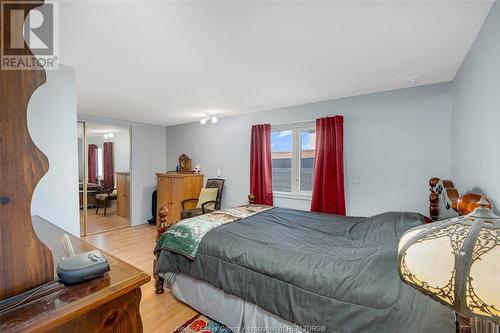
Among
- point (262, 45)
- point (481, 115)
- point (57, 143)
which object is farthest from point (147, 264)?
point (481, 115)

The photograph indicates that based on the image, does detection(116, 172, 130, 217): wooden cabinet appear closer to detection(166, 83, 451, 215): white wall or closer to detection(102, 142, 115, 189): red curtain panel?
detection(102, 142, 115, 189): red curtain panel

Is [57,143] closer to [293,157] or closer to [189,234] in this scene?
[189,234]

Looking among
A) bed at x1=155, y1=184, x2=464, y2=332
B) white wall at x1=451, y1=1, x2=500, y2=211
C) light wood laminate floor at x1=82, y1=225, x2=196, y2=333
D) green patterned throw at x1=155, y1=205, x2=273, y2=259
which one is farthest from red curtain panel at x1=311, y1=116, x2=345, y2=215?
light wood laminate floor at x1=82, y1=225, x2=196, y2=333

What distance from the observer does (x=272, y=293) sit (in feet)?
5.19

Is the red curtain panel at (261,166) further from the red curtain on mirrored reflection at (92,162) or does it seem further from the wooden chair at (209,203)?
the red curtain on mirrored reflection at (92,162)

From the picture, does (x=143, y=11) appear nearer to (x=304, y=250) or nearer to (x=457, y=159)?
(x=304, y=250)

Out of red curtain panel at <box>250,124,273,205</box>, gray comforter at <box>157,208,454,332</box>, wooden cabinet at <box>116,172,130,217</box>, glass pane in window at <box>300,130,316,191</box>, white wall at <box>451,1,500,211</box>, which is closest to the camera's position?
gray comforter at <box>157,208,454,332</box>

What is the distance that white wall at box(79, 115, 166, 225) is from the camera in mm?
4969

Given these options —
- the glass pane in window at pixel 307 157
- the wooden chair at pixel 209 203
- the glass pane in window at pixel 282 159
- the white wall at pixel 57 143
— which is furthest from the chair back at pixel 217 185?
the white wall at pixel 57 143

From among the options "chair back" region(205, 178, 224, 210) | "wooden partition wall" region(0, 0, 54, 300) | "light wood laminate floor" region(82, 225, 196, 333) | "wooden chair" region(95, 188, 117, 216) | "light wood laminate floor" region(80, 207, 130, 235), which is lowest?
"light wood laminate floor" region(82, 225, 196, 333)

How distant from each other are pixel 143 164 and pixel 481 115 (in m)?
5.37

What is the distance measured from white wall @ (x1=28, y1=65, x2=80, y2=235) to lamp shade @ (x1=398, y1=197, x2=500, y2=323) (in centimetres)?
252

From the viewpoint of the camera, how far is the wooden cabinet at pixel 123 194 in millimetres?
5162

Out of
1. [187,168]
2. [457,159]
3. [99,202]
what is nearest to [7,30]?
[457,159]
